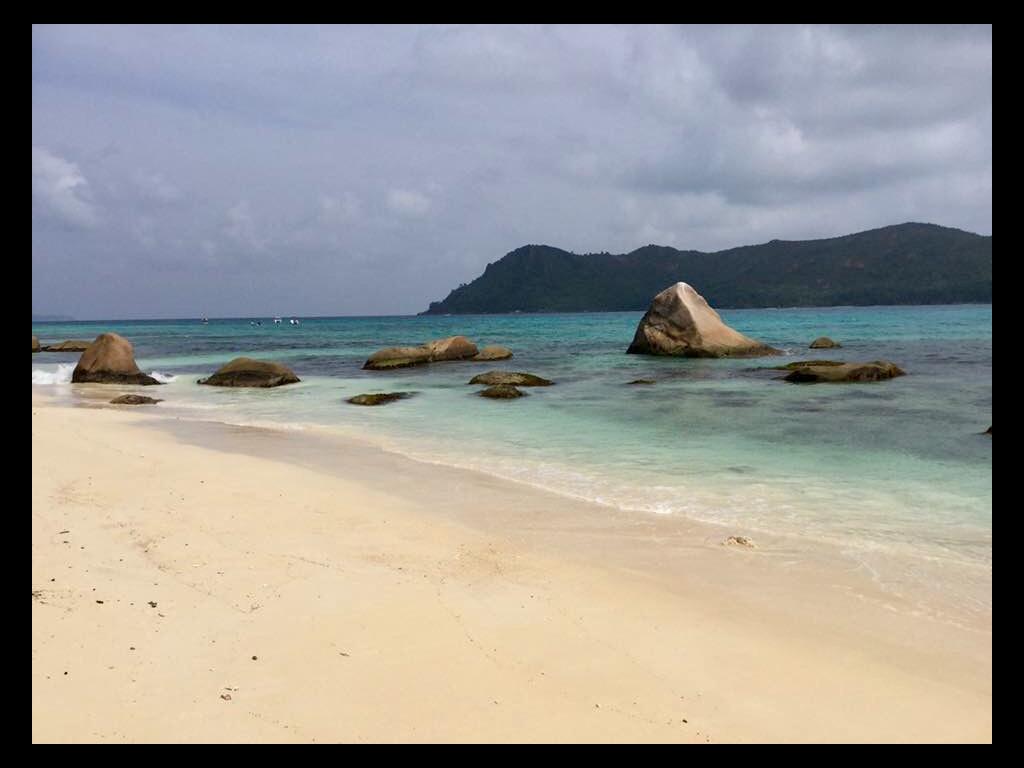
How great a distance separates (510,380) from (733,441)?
29.5ft

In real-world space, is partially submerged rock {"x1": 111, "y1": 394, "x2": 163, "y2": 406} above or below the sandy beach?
above

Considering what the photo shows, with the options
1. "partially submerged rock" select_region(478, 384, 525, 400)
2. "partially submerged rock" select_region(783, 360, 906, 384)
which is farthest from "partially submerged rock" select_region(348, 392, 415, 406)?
A: "partially submerged rock" select_region(783, 360, 906, 384)

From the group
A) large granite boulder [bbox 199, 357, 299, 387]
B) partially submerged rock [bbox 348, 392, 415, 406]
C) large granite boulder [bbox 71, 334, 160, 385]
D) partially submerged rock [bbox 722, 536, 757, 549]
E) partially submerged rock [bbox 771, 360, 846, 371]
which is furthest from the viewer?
large granite boulder [bbox 71, 334, 160, 385]

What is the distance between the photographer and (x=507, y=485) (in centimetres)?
811

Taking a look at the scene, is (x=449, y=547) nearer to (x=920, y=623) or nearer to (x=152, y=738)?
(x=152, y=738)

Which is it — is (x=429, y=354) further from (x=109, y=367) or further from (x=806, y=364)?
(x=806, y=364)

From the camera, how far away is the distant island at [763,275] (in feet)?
408

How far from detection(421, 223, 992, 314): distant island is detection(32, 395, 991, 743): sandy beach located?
358 feet

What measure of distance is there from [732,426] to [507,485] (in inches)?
240

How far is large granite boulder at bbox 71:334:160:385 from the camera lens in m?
21.8

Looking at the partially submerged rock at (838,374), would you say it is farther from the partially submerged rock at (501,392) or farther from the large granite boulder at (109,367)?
the large granite boulder at (109,367)

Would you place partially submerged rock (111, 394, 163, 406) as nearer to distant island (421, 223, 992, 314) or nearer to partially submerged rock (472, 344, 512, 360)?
partially submerged rock (472, 344, 512, 360)

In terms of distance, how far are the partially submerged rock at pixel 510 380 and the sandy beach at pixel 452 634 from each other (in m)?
12.4
